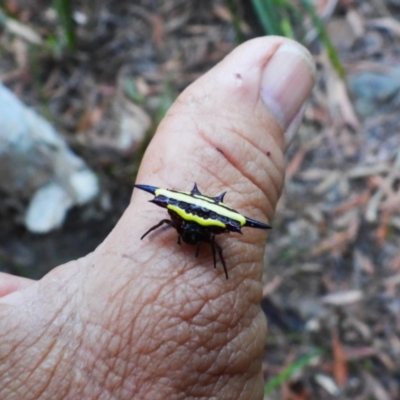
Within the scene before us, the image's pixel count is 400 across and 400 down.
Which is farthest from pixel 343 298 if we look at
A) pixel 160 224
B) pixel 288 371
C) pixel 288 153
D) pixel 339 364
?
pixel 160 224

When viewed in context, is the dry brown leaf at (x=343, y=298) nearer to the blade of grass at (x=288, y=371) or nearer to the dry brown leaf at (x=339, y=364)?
the dry brown leaf at (x=339, y=364)

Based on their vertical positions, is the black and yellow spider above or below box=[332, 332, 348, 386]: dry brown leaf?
above

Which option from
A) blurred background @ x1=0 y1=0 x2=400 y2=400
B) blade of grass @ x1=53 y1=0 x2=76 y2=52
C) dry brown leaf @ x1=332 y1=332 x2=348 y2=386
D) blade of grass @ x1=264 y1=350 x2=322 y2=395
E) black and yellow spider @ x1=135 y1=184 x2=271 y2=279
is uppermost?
blade of grass @ x1=53 y1=0 x2=76 y2=52

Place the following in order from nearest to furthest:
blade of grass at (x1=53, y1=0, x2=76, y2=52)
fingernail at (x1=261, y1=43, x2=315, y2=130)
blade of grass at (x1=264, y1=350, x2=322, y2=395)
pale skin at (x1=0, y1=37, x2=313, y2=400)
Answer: pale skin at (x1=0, y1=37, x2=313, y2=400) → fingernail at (x1=261, y1=43, x2=315, y2=130) → blade of grass at (x1=264, y1=350, x2=322, y2=395) → blade of grass at (x1=53, y1=0, x2=76, y2=52)

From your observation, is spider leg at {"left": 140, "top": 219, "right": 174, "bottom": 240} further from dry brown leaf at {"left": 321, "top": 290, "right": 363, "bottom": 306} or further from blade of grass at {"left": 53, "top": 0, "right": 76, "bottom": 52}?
blade of grass at {"left": 53, "top": 0, "right": 76, "bottom": 52}

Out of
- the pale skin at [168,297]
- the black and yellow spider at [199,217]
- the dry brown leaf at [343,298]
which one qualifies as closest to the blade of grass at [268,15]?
the pale skin at [168,297]

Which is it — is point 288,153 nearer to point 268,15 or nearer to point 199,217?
point 268,15

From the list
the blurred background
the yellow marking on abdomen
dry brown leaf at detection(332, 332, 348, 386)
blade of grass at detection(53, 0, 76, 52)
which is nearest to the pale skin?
the yellow marking on abdomen

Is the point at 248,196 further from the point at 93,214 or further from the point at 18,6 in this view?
the point at 18,6
